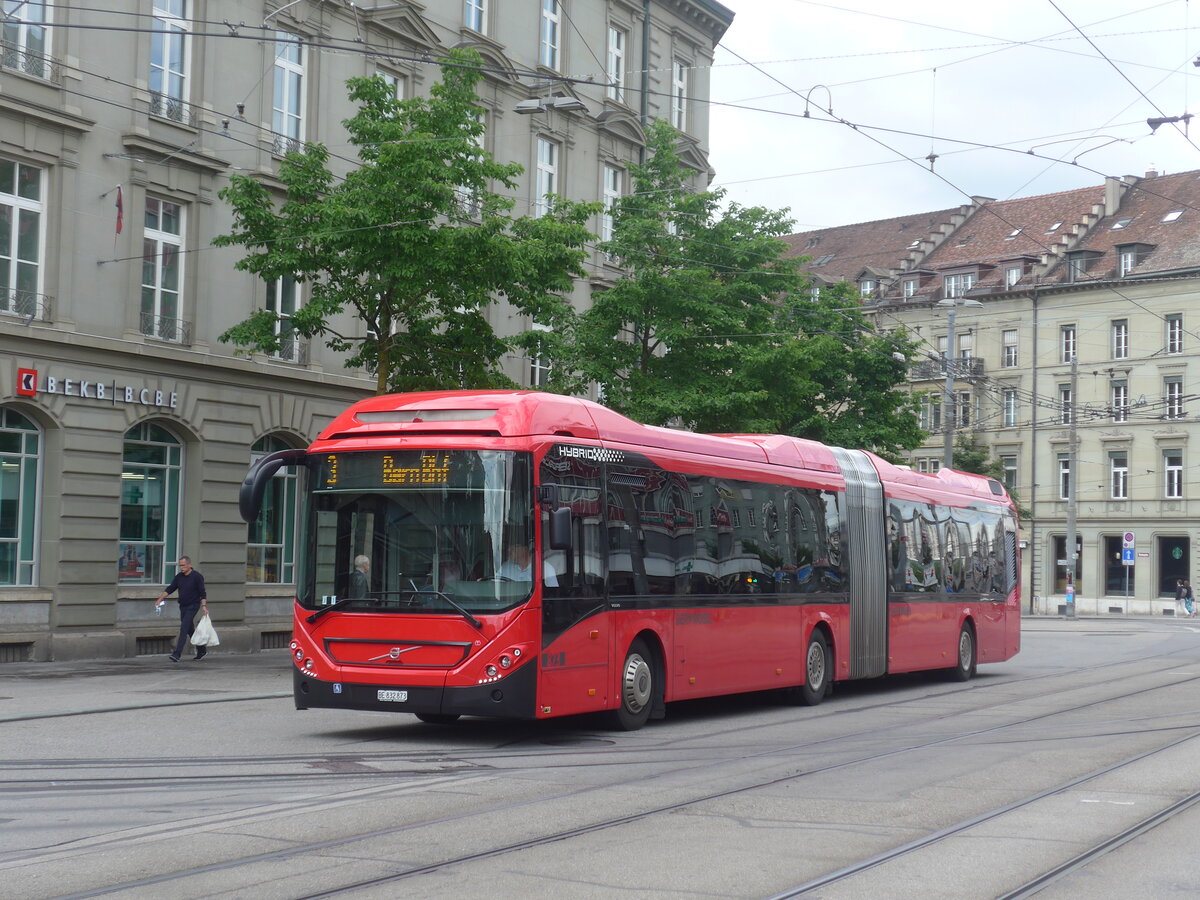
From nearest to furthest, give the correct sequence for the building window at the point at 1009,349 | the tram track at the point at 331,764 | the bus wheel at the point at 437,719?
the tram track at the point at 331,764 → the bus wheel at the point at 437,719 → the building window at the point at 1009,349

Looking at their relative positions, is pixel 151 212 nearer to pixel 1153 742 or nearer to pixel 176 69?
pixel 176 69

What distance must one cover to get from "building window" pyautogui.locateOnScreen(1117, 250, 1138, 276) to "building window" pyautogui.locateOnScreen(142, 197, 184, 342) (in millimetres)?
52312

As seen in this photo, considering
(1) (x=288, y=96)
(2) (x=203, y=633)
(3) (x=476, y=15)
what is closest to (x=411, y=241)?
(2) (x=203, y=633)

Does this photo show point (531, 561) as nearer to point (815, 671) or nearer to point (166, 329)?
point (815, 671)

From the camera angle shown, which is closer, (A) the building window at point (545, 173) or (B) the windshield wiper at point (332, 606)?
(B) the windshield wiper at point (332, 606)

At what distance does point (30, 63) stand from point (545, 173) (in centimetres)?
1434

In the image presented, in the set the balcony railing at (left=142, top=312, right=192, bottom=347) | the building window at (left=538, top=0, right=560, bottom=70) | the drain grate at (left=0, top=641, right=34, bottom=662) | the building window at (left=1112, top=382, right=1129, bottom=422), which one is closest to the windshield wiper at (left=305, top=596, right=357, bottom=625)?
the drain grate at (left=0, top=641, right=34, bottom=662)

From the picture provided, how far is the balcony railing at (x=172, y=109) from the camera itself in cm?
2561

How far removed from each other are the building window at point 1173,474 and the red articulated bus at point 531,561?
54115mm

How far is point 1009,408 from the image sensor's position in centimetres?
7262

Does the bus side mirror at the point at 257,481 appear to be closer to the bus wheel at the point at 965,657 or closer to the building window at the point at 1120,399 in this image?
the bus wheel at the point at 965,657

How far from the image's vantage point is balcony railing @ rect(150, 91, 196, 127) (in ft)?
84.0

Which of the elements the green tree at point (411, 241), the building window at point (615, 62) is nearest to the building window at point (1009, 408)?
the building window at point (615, 62)

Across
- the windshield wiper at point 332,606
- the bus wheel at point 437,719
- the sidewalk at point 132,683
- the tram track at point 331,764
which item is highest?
the windshield wiper at point 332,606
